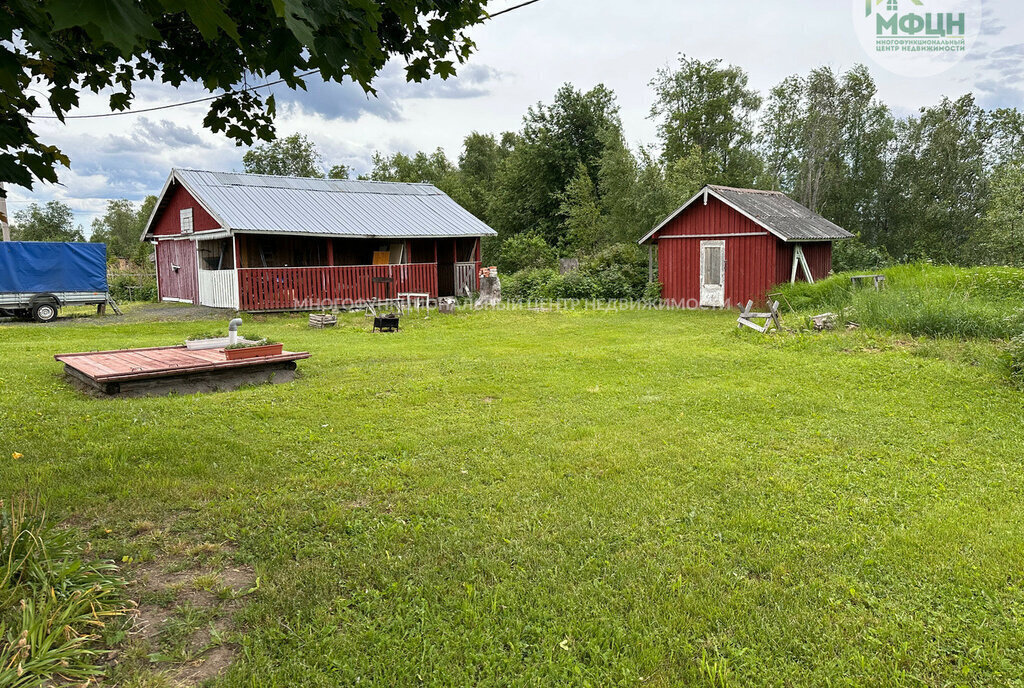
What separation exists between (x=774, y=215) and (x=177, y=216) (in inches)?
787

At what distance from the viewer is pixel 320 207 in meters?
21.8

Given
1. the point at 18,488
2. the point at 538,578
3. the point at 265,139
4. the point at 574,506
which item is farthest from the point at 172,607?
the point at 265,139

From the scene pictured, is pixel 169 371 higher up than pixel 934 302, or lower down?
lower down

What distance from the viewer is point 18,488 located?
186 inches

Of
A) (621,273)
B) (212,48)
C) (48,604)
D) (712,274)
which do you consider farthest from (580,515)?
(621,273)

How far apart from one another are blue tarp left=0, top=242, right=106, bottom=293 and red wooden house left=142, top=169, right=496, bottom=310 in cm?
285

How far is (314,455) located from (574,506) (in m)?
2.47

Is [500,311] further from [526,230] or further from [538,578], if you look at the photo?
[526,230]

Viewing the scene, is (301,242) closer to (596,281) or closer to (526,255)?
(596,281)

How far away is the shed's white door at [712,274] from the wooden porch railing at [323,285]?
8823 millimetres

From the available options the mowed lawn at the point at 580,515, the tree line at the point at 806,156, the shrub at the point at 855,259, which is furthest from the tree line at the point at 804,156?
the mowed lawn at the point at 580,515

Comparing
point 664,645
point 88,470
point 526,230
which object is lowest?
point 664,645

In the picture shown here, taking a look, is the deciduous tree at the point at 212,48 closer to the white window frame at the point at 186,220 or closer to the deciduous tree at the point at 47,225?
the white window frame at the point at 186,220

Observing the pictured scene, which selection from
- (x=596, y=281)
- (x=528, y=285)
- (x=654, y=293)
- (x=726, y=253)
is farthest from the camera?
(x=528, y=285)
